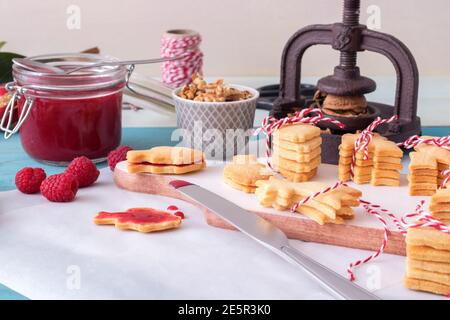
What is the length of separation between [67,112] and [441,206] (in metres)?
0.65

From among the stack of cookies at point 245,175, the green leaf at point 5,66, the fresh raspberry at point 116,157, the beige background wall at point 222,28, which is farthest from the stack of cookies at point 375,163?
the beige background wall at point 222,28

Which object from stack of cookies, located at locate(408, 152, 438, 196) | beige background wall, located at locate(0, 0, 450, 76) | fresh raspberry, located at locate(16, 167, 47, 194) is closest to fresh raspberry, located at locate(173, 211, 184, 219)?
fresh raspberry, located at locate(16, 167, 47, 194)

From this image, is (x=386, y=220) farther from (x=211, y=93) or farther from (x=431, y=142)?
(x=211, y=93)

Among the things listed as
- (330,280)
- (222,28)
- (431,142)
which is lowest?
(330,280)

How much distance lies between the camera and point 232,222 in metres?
1.02

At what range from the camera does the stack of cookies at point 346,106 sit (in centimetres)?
129

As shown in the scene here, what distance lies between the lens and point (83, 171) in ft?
→ 4.00

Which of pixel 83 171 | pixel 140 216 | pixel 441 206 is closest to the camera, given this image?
pixel 441 206

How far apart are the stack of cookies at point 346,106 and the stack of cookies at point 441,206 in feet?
1.09

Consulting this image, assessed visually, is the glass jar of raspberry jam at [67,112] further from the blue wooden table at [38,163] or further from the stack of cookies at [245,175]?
the stack of cookies at [245,175]

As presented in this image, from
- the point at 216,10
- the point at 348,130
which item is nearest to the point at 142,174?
the point at 348,130

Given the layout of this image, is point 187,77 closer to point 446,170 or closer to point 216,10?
point 216,10

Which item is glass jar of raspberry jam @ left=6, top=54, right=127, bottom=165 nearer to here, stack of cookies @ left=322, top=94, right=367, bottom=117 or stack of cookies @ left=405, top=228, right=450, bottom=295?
stack of cookies @ left=322, top=94, right=367, bottom=117

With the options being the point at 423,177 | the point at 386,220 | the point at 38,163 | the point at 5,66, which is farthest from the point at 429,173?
the point at 5,66
